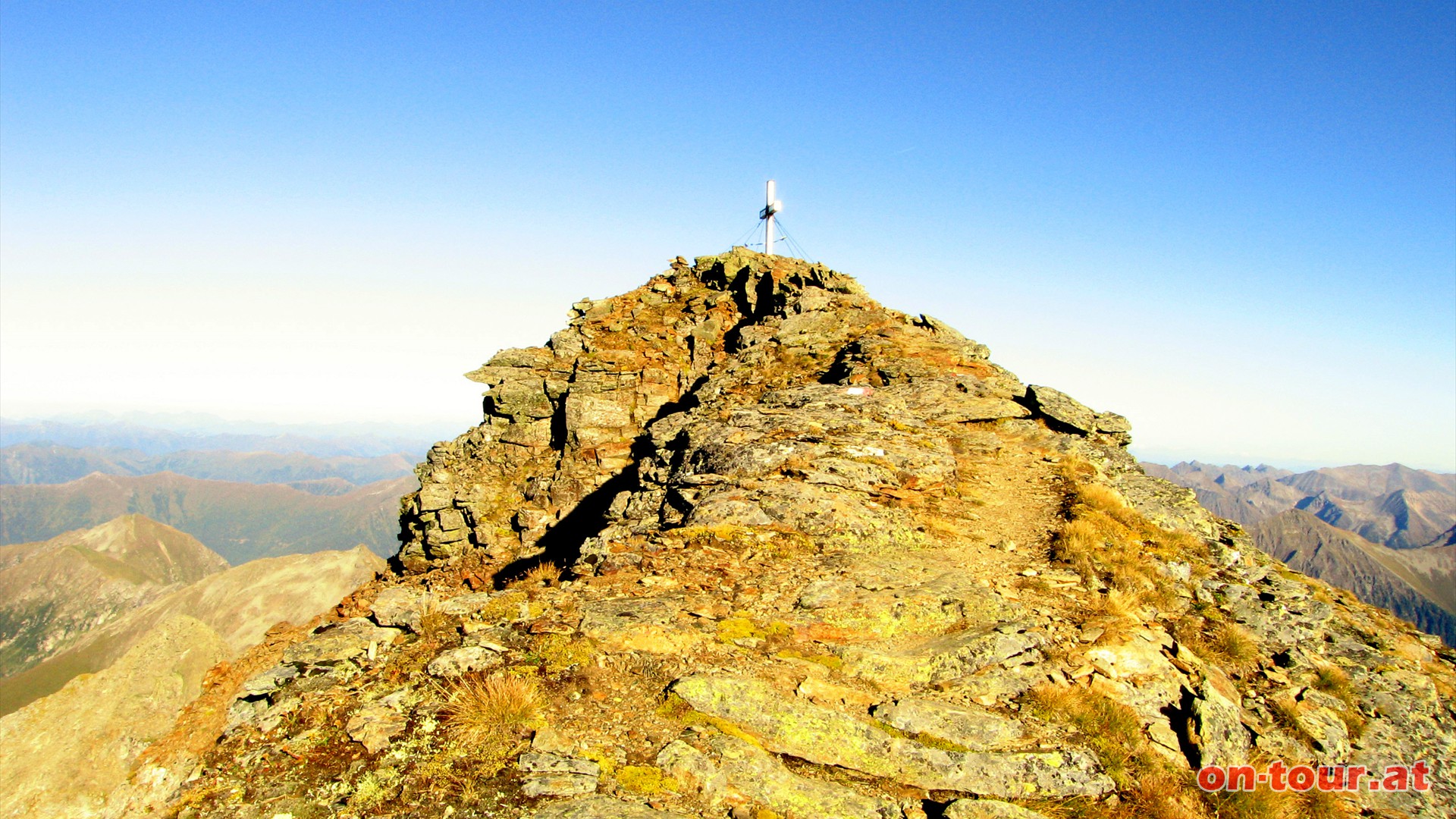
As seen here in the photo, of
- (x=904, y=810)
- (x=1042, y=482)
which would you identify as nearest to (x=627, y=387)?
(x=1042, y=482)

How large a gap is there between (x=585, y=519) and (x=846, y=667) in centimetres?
1879

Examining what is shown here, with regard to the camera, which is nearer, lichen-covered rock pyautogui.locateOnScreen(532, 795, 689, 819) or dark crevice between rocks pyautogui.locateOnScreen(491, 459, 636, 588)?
lichen-covered rock pyautogui.locateOnScreen(532, 795, 689, 819)

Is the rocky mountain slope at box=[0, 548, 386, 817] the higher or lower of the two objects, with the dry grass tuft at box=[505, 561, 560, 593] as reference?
lower

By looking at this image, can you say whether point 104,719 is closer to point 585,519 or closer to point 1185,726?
point 1185,726

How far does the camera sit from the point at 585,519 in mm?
27578

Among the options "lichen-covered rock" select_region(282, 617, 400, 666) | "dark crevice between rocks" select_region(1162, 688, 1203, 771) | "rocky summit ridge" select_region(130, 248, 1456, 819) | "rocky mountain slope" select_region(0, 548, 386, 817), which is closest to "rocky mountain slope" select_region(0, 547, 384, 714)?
"lichen-covered rock" select_region(282, 617, 400, 666)

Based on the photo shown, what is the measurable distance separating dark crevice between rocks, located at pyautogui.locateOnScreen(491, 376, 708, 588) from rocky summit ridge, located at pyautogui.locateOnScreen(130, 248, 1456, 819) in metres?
3.57

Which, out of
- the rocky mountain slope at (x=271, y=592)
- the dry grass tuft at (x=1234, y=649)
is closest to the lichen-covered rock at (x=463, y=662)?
the dry grass tuft at (x=1234, y=649)

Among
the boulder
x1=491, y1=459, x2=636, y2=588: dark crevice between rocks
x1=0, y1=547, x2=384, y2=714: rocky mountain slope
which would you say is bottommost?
x1=0, y1=547, x2=384, y2=714: rocky mountain slope

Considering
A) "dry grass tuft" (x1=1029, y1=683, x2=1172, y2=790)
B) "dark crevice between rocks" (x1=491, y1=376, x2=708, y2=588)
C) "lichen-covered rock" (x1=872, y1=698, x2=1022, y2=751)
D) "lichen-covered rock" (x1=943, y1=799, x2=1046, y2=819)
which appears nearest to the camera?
"lichen-covered rock" (x1=943, y1=799, x2=1046, y2=819)

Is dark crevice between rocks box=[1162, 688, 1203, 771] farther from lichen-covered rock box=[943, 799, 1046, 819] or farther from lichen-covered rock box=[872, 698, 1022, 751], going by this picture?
lichen-covered rock box=[943, 799, 1046, 819]

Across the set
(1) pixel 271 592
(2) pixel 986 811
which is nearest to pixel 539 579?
(2) pixel 986 811

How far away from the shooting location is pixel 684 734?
8.70m

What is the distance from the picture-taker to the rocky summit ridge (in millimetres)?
8172
